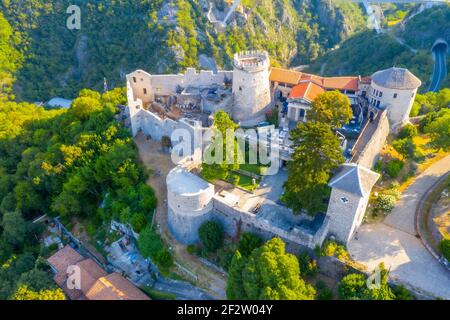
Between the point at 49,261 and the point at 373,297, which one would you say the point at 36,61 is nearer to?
the point at 49,261

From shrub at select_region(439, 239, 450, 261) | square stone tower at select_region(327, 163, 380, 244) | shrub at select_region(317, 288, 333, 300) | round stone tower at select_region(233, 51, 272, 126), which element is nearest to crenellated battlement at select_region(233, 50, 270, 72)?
round stone tower at select_region(233, 51, 272, 126)

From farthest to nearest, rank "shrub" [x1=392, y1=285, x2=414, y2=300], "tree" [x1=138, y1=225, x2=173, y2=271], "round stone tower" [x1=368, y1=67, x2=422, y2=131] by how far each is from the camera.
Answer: "round stone tower" [x1=368, y1=67, x2=422, y2=131] < "tree" [x1=138, y1=225, x2=173, y2=271] < "shrub" [x1=392, y1=285, x2=414, y2=300]

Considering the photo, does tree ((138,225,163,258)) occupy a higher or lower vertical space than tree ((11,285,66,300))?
higher

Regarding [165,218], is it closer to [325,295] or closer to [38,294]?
[38,294]

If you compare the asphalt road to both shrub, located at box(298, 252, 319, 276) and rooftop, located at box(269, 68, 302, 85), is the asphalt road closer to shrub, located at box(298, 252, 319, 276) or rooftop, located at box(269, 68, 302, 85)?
rooftop, located at box(269, 68, 302, 85)

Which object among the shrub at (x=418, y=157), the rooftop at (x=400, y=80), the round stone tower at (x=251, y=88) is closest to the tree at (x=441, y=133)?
the shrub at (x=418, y=157)

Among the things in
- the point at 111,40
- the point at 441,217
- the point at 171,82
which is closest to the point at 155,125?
the point at 171,82
